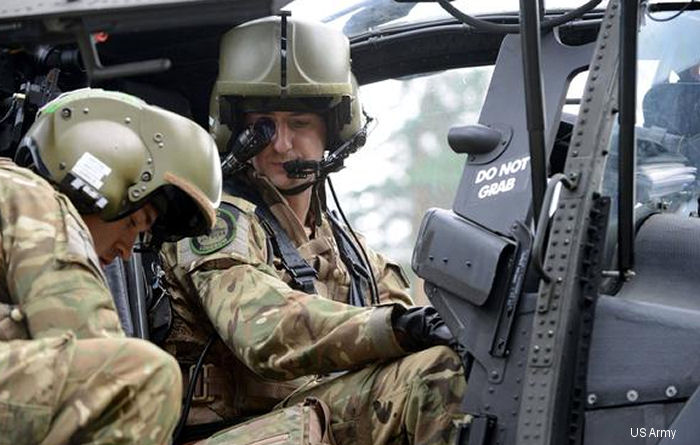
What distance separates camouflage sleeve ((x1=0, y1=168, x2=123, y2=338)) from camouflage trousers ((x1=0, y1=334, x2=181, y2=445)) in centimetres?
10

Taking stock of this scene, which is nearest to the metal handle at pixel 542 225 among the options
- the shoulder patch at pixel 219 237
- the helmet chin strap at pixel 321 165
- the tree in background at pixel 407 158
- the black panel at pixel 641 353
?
the black panel at pixel 641 353

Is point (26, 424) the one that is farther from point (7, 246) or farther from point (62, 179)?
point (62, 179)

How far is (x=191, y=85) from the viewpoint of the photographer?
180 inches

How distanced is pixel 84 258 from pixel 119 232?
49cm

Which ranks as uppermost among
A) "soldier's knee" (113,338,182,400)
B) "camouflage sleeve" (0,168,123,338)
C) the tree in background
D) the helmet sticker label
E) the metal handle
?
the metal handle

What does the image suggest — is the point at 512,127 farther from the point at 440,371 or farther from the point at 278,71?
the point at 278,71

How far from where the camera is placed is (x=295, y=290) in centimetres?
404

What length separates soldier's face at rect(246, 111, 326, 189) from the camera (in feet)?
14.5

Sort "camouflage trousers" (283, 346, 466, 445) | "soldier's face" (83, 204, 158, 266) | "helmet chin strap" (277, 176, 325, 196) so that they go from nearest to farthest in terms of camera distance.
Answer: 1. "soldier's face" (83, 204, 158, 266)
2. "camouflage trousers" (283, 346, 466, 445)
3. "helmet chin strap" (277, 176, 325, 196)

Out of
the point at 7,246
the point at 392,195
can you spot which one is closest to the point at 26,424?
the point at 7,246

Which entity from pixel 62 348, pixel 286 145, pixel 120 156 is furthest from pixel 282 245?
pixel 62 348

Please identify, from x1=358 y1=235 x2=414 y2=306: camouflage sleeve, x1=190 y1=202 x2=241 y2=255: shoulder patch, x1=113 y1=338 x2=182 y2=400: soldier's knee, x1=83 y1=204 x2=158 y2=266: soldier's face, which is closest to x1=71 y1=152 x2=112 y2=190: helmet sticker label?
x1=83 y1=204 x2=158 y2=266: soldier's face

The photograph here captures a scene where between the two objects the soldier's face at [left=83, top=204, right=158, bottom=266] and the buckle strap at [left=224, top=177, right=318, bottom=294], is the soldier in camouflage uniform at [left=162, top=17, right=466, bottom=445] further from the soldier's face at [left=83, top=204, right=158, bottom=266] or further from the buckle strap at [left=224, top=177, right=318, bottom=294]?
the soldier's face at [left=83, top=204, right=158, bottom=266]

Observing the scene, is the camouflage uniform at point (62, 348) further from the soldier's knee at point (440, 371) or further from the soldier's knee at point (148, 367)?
the soldier's knee at point (440, 371)
